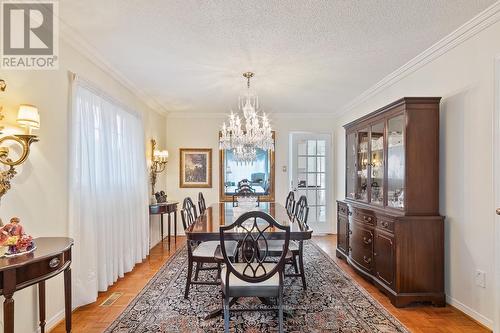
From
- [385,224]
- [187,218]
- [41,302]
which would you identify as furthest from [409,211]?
[41,302]

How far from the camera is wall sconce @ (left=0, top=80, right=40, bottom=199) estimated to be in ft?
6.35

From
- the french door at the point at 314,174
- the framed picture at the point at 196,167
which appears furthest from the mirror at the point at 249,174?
the french door at the point at 314,174

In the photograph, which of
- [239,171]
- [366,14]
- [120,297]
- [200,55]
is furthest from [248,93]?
[120,297]

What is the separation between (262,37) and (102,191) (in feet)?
7.69

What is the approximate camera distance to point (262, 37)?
107 inches

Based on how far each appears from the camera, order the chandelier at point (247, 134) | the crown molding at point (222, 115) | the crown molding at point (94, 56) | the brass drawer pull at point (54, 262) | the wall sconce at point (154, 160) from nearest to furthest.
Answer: the brass drawer pull at point (54, 262), the crown molding at point (94, 56), the chandelier at point (247, 134), the wall sconce at point (154, 160), the crown molding at point (222, 115)

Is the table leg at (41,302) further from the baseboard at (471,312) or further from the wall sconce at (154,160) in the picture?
the baseboard at (471,312)

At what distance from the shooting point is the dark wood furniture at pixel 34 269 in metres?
1.59

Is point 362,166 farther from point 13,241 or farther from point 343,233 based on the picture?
point 13,241

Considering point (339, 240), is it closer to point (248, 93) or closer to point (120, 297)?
point (248, 93)

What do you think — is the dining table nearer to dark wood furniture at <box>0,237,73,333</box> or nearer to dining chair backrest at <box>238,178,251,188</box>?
dark wood furniture at <box>0,237,73,333</box>

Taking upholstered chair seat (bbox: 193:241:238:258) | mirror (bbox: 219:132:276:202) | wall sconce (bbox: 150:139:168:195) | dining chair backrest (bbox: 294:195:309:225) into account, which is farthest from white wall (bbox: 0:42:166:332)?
mirror (bbox: 219:132:276:202)

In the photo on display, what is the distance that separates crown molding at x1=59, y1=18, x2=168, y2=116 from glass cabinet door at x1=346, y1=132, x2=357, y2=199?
127 inches

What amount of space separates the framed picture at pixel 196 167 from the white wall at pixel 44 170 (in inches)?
129
